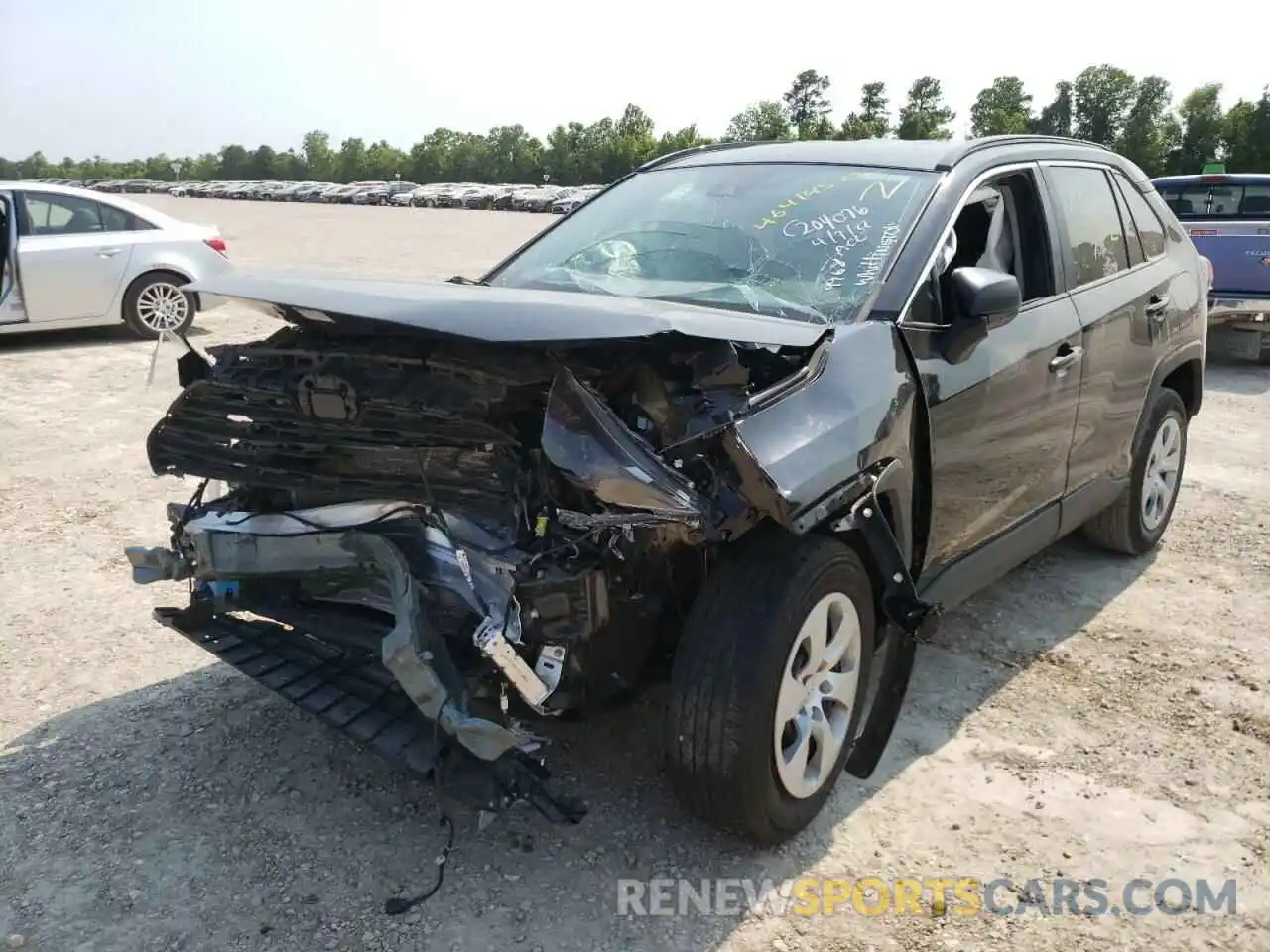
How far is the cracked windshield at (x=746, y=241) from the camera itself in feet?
11.1

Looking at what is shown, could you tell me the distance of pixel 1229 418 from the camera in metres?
8.38

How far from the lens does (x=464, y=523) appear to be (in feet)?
9.20

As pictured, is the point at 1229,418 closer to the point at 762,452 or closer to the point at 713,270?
the point at 713,270

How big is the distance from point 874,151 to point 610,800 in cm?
254

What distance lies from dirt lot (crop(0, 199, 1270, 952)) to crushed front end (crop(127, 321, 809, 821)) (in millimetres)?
394

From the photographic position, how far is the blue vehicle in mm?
10305

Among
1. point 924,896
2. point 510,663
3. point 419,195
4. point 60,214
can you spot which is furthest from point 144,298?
point 419,195

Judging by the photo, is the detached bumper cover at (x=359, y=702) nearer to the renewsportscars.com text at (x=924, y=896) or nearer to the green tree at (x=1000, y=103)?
the renewsportscars.com text at (x=924, y=896)

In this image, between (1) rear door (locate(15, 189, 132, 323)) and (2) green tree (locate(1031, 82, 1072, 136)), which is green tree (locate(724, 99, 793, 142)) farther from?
(1) rear door (locate(15, 189, 132, 323))

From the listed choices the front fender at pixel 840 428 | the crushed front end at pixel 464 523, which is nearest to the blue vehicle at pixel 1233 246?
the front fender at pixel 840 428

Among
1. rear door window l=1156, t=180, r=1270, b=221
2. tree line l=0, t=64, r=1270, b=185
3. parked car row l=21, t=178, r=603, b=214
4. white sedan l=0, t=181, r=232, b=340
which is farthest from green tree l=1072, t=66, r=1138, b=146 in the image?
white sedan l=0, t=181, r=232, b=340

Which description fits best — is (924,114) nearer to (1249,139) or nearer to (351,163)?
(1249,139)

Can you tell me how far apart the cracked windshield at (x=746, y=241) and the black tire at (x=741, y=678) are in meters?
0.82

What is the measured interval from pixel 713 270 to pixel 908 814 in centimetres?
184
